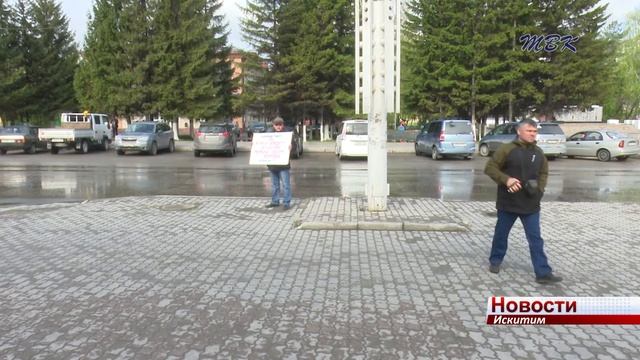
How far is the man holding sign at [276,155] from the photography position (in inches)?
403

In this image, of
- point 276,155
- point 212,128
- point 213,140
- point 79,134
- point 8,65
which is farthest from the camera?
point 8,65

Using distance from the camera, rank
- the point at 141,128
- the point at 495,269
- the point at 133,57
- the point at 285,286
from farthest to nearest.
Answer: the point at 133,57, the point at 141,128, the point at 495,269, the point at 285,286

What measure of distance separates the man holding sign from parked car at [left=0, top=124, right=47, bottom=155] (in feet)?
74.6

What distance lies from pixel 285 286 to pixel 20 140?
2759cm

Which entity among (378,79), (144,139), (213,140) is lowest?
(213,140)

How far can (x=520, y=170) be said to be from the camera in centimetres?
548

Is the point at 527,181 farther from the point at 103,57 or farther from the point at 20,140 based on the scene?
the point at 103,57

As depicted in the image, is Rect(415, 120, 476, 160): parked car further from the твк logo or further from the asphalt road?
the твк logo

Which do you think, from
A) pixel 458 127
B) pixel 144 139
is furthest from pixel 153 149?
pixel 458 127

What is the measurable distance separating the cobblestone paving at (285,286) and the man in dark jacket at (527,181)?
13.1 inches

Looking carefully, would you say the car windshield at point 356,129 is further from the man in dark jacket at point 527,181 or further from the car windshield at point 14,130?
the car windshield at point 14,130

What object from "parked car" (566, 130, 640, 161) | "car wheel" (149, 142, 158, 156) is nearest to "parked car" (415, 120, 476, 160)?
"parked car" (566, 130, 640, 161)

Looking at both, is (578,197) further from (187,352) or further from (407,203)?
(187,352)

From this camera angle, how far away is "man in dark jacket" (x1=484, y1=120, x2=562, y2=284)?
544 cm
